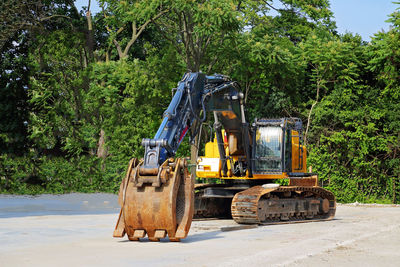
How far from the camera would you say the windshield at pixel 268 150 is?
1625cm

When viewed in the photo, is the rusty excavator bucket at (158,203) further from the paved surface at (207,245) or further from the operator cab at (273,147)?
the operator cab at (273,147)

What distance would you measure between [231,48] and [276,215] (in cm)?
1122

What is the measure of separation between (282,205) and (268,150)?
1.56 metres

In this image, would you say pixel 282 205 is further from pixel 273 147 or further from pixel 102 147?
pixel 102 147

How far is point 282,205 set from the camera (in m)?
16.0

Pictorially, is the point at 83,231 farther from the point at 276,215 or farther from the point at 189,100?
the point at 276,215

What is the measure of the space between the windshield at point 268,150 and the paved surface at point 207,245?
1.78 metres

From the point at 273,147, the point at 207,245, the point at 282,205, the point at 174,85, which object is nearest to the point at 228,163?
the point at 273,147

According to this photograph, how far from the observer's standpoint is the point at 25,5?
1091 inches

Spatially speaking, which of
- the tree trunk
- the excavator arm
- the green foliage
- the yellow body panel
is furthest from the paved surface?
the tree trunk

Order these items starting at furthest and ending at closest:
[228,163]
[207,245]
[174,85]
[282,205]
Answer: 1. [174,85]
2. [228,163]
3. [282,205]
4. [207,245]

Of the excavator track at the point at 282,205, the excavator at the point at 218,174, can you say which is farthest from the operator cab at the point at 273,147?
the excavator track at the point at 282,205

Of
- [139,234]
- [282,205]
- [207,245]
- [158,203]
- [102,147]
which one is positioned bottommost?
[207,245]

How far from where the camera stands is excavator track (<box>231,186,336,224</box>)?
49.0ft
